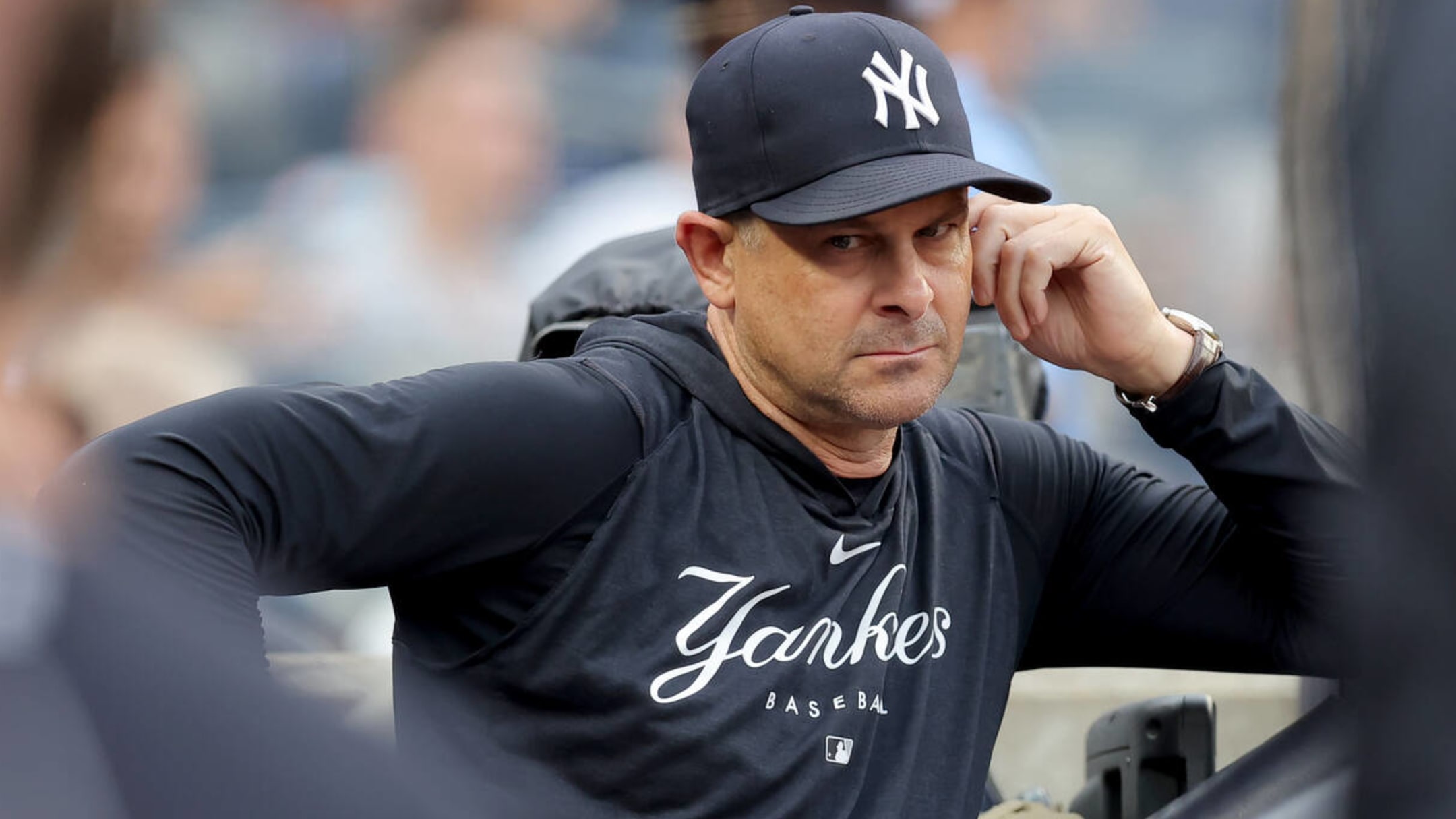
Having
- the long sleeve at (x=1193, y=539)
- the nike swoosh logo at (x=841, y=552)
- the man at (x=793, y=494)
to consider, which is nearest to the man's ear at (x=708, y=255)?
the man at (x=793, y=494)

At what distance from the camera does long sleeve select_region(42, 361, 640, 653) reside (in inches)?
73.2

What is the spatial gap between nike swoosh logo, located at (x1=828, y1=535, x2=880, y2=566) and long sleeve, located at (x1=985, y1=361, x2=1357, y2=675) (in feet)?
0.95

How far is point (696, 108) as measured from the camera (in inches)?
91.2

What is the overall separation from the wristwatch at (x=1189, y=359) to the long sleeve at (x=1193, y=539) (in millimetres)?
16

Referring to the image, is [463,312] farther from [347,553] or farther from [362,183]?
[347,553]

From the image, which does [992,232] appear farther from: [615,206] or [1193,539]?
[615,206]

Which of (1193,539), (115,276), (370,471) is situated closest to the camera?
(115,276)

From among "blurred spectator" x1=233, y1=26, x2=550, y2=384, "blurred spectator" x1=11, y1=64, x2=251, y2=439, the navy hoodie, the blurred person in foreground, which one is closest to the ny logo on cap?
the navy hoodie

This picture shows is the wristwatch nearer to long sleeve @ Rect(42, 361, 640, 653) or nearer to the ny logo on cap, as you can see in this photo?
the ny logo on cap

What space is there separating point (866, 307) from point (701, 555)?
1.17 feet

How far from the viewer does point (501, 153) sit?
13.5ft

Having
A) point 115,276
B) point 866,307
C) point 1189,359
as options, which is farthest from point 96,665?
point 1189,359

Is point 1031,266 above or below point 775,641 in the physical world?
above

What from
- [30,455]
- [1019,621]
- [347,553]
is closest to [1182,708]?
[1019,621]
